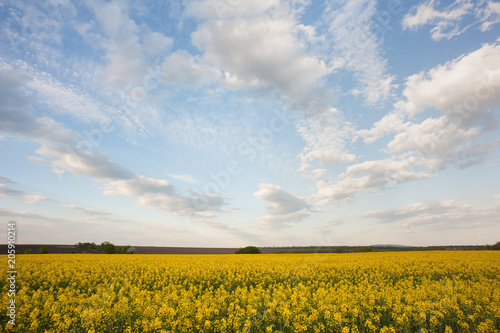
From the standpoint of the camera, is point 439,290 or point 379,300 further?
point 439,290

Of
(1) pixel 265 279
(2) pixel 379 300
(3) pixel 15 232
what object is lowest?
(1) pixel 265 279

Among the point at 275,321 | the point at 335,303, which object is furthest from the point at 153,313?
the point at 335,303

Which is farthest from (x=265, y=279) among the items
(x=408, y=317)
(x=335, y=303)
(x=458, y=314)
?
(x=458, y=314)

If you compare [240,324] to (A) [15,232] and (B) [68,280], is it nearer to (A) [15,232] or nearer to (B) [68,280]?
(A) [15,232]

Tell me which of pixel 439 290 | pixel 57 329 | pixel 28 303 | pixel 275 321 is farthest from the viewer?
pixel 439 290

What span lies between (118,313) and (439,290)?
38.2 ft

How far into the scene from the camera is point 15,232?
1018cm

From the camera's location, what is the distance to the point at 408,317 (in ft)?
24.3

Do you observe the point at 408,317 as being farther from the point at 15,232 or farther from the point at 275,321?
the point at 15,232

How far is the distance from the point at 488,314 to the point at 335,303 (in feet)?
15.1

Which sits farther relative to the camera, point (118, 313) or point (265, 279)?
point (265, 279)

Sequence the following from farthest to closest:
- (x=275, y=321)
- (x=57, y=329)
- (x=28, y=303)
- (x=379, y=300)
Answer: (x=379, y=300) → (x=28, y=303) → (x=275, y=321) → (x=57, y=329)

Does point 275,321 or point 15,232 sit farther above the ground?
point 15,232

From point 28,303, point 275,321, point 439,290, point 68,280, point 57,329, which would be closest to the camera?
point 57,329
